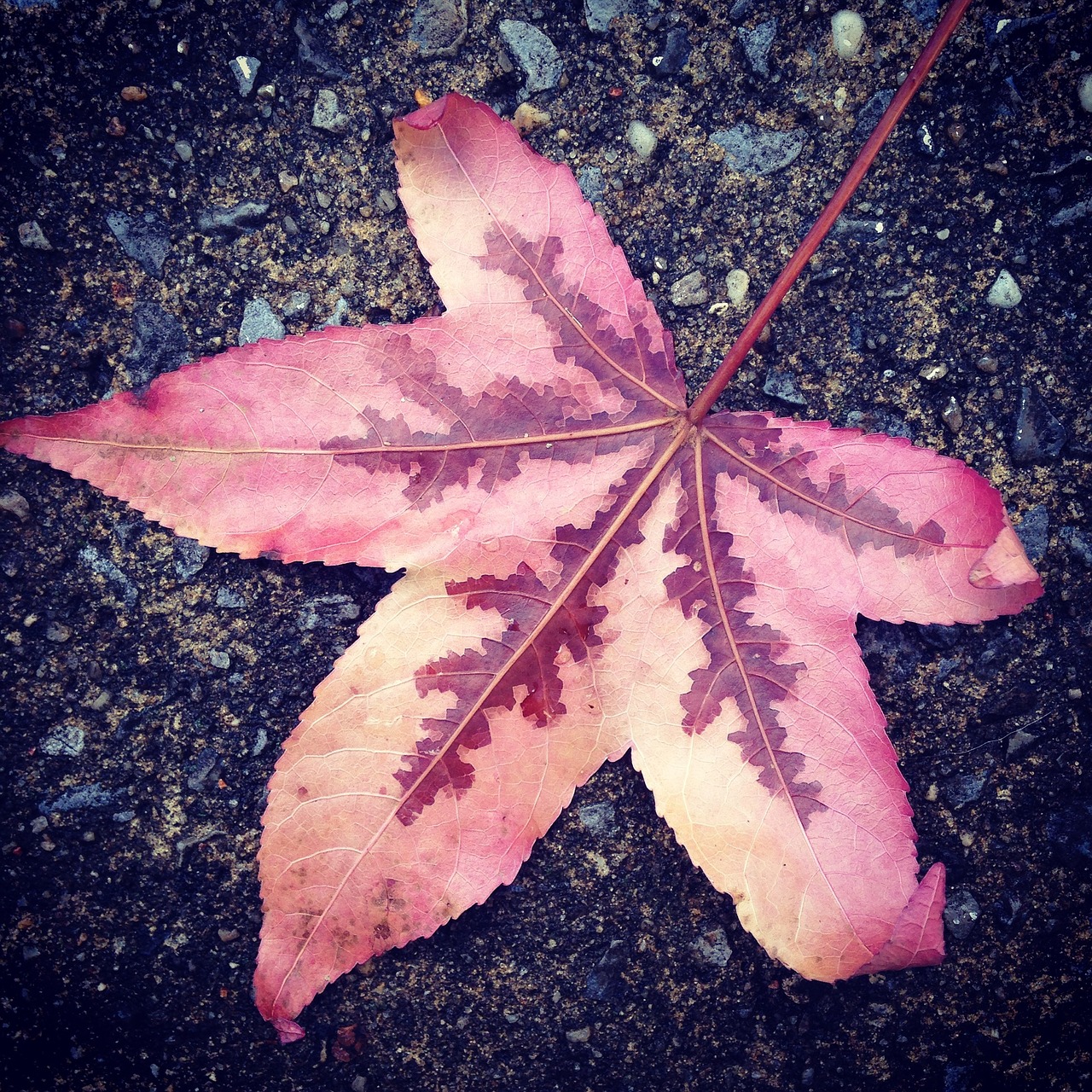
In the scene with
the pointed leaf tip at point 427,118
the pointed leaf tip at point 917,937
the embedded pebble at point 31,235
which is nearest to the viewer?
the pointed leaf tip at point 427,118

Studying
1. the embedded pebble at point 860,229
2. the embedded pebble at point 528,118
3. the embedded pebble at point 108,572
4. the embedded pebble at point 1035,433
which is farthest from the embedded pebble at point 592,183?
the embedded pebble at point 108,572

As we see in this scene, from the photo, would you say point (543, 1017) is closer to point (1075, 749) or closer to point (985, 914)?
point (985, 914)

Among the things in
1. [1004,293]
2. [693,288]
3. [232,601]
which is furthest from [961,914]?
[232,601]

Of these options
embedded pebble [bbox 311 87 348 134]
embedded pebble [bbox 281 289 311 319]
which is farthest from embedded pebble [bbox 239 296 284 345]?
embedded pebble [bbox 311 87 348 134]

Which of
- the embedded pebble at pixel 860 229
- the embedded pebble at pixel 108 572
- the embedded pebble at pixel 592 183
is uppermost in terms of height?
the embedded pebble at pixel 592 183

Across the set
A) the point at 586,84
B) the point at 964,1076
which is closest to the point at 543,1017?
the point at 964,1076

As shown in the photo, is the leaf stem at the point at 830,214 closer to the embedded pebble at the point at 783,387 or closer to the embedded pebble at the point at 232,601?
the embedded pebble at the point at 783,387

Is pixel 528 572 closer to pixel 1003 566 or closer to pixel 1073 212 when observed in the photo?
pixel 1003 566
